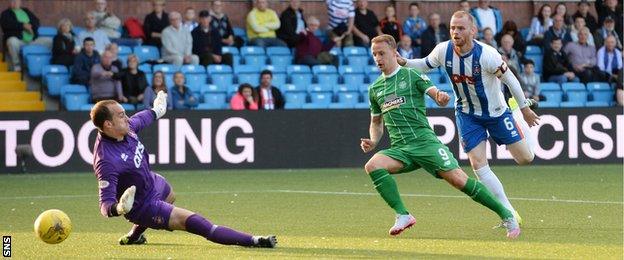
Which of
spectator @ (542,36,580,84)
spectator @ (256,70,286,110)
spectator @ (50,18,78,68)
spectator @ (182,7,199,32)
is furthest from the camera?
spectator @ (542,36,580,84)

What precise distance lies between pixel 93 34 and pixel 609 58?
9.62 metres

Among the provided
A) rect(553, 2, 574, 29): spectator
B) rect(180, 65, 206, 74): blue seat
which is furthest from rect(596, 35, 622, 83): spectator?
rect(180, 65, 206, 74): blue seat

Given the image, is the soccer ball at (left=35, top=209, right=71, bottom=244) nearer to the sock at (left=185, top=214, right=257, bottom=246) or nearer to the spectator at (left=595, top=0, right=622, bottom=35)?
the sock at (left=185, top=214, right=257, bottom=246)

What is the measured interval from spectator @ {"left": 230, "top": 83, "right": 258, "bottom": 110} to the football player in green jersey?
9115mm

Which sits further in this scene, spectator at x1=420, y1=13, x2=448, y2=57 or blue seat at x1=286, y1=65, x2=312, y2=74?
spectator at x1=420, y1=13, x2=448, y2=57

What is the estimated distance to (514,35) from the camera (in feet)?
78.5

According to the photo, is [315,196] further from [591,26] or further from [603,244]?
[591,26]

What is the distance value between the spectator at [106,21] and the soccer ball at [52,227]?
12393mm

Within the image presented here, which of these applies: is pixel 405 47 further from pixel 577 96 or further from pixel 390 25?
pixel 577 96

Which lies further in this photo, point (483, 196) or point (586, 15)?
point (586, 15)

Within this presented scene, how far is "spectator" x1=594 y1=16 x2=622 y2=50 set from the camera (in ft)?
79.7

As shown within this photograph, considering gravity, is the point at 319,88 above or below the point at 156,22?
below

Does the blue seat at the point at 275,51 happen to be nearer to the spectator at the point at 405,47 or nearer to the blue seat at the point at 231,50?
the blue seat at the point at 231,50

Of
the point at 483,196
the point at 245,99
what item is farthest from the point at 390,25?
the point at 483,196
